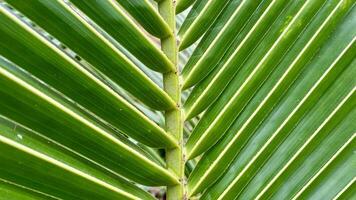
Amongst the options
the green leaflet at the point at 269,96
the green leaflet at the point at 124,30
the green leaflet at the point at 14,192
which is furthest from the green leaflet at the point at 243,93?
the green leaflet at the point at 14,192

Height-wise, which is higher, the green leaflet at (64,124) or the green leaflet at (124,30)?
the green leaflet at (124,30)

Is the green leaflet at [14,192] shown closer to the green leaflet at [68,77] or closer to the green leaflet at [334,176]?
the green leaflet at [68,77]

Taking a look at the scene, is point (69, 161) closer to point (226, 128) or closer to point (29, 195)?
point (29, 195)

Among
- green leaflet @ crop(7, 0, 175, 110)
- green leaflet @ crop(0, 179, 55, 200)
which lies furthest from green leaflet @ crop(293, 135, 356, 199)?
green leaflet @ crop(0, 179, 55, 200)

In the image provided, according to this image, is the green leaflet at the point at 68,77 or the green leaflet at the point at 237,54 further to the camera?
the green leaflet at the point at 237,54

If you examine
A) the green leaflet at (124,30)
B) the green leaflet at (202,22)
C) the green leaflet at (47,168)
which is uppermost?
the green leaflet at (202,22)

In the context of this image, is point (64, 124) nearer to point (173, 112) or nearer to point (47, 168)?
point (47, 168)
